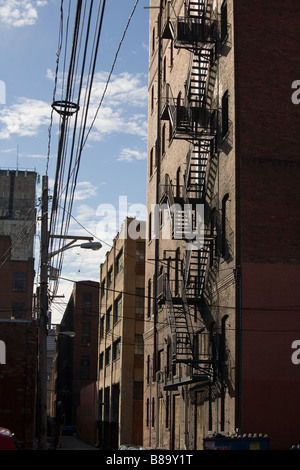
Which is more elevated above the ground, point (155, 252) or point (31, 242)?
point (31, 242)

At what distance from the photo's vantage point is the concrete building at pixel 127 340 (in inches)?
2035

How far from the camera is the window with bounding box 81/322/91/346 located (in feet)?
313

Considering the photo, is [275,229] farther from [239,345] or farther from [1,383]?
[1,383]

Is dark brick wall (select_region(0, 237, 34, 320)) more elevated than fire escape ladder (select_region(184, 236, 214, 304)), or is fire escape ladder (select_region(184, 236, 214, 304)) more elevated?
dark brick wall (select_region(0, 237, 34, 320))

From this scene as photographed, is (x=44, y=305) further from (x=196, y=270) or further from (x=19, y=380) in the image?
(x=196, y=270)

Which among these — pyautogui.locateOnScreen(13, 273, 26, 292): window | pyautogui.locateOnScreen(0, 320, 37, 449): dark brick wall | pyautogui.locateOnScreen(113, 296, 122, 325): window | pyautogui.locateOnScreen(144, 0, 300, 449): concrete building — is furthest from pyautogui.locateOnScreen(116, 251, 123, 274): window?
pyautogui.locateOnScreen(0, 320, 37, 449): dark brick wall

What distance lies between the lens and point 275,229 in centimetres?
2603

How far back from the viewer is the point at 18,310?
81062 millimetres

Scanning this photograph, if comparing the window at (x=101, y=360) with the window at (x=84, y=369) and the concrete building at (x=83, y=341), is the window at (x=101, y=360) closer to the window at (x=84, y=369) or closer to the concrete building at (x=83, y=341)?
the concrete building at (x=83, y=341)

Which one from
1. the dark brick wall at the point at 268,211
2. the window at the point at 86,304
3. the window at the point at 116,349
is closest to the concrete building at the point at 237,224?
the dark brick wall at the point at 268,211

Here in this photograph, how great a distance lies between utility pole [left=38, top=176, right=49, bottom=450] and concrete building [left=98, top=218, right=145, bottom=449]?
25835 millimetres

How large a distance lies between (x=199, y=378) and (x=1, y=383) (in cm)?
755

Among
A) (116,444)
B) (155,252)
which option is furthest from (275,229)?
(116,444)

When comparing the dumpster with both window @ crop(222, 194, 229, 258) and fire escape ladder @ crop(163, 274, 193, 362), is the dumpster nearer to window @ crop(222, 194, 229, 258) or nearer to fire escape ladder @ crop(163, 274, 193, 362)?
window @ crop(222, 194, 229, 258)
